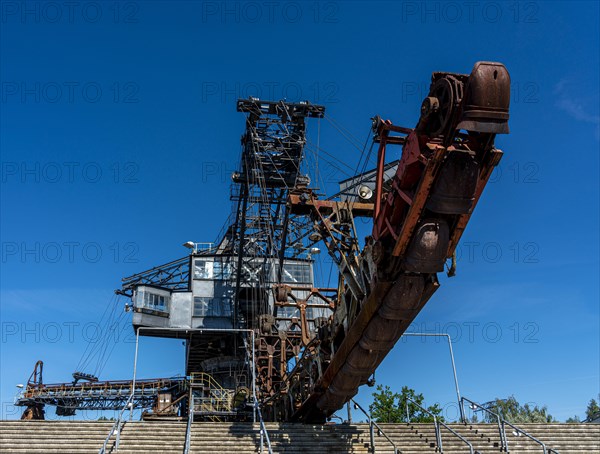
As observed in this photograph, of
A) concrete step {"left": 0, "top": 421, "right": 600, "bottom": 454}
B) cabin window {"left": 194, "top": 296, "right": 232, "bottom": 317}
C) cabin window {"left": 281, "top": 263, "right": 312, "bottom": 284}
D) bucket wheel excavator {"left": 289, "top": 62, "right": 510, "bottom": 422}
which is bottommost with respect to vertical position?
concrete step {"left": 0, "top": 421, "right": 600, "bottom": 454}

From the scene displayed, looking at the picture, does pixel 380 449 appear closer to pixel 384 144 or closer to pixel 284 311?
pixel 384 144

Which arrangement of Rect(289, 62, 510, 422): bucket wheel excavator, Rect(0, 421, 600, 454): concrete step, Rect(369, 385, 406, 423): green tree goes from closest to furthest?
Rect(289, 62, 510, 422): bucket wheel excavator < Rect(0, 421, 600, 454): concrete step < Rect(369, 385, 406, 423): green tree

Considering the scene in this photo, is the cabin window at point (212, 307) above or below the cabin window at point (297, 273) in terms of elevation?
below

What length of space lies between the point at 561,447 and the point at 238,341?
24144mm

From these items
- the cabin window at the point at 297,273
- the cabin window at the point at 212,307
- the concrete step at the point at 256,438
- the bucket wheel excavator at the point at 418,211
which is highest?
the cabin window at the point at 297,273

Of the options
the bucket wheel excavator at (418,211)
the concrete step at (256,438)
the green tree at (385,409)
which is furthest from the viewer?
the green tree at (385,409)

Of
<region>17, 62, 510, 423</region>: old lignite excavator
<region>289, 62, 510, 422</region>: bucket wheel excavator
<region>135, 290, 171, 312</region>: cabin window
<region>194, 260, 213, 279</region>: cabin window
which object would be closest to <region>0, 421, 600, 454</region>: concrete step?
<region>17, 62, 510, 423</region>: old lignite excavator

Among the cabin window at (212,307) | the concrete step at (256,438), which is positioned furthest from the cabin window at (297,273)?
the concrete step at (256,438)

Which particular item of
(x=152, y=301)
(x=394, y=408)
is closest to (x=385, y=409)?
(x=394, y=408)

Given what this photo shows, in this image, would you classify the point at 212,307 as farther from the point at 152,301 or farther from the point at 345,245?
the point at 345,245

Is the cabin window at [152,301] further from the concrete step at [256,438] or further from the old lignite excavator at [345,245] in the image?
the concrete step at [256,438]

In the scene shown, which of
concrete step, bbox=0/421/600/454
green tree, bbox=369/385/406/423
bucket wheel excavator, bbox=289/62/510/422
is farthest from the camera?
green tree, bbox=369/385/406/423

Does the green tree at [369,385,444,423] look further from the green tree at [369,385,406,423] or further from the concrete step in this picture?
the concrete step

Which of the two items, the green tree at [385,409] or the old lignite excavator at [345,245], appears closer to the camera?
the old lignite excavator at [345,245]
